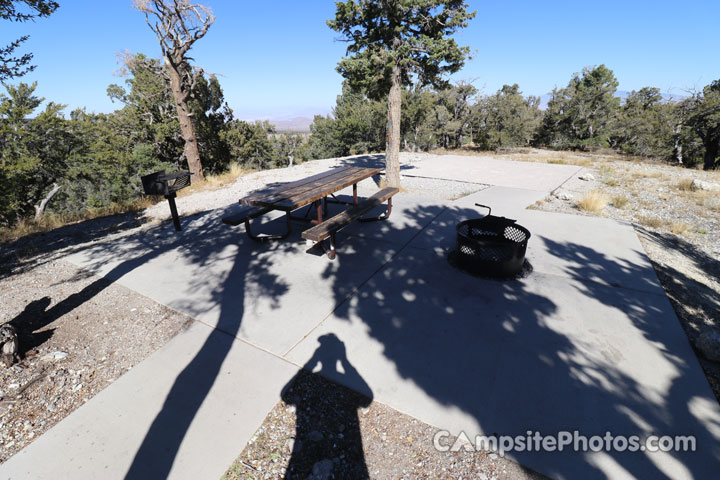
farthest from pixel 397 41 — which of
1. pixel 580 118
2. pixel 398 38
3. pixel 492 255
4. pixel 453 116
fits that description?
pixel 580 118

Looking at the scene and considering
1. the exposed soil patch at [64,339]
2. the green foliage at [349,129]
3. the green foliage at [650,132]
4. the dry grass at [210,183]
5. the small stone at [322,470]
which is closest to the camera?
the small stone at [322,470]

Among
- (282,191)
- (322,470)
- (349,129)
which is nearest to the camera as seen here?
(322,470)

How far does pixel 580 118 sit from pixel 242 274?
30745 mm

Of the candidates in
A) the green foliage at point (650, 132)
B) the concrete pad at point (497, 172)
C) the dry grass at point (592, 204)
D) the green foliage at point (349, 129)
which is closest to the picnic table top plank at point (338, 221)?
the dry grass at point (592, 204)

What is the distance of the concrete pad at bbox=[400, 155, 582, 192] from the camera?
10.4 m

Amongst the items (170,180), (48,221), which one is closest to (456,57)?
(170,180)

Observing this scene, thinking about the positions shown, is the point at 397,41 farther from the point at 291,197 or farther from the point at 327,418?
the point at 327,418

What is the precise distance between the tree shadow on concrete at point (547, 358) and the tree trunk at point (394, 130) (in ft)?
15.5

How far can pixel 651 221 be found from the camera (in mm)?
6484

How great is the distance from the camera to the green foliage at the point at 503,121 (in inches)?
828


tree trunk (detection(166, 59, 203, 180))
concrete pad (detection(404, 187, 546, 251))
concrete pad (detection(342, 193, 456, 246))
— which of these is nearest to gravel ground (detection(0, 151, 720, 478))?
concrete pad (detection(404, 187, 546, 251))

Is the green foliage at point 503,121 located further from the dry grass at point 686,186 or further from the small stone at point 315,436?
the small stone at point 315,436

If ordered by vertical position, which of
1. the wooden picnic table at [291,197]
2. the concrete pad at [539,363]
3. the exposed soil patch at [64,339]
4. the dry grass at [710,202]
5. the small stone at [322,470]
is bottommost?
the small stone at [322,470]

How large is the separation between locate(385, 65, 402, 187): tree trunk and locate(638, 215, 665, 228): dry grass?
573 cm
